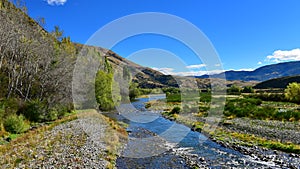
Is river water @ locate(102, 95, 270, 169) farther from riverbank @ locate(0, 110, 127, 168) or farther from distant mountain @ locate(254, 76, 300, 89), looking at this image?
distant mountain @ locate(254, 76, 300, 89)

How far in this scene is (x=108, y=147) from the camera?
17688mm

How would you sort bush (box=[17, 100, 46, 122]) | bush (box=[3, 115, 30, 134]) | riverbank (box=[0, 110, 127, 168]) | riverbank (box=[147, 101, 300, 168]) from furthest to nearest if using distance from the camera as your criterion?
bush (box=[17, 100, 46, 122])
bush (box=[3, 115, 30, 134])
riverbank (box=[147, 101, 300, 168])
riverbank (box=[0, 110, 127, 168])

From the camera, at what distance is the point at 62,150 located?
49.4ft

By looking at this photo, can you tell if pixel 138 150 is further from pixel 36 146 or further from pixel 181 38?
pixel 181 38

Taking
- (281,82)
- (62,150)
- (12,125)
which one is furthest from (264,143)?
(281,82)

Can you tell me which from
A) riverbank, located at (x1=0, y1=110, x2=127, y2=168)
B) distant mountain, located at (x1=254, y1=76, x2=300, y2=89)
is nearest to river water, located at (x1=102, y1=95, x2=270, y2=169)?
riverbank, located at (x1=0, y1=110, x2=127, y2=168)

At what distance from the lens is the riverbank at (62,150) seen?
1223 cm

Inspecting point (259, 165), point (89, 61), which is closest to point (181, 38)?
point (259, 165)

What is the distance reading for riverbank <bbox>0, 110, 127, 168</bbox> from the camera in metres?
12.2

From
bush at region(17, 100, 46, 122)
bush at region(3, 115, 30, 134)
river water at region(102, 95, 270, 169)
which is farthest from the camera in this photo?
bush at region(17, 100, 46, 122)

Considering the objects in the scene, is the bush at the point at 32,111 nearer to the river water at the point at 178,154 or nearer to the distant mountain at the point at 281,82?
the river water at the point at 178,154

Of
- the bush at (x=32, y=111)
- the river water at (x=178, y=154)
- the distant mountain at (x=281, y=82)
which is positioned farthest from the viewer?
the distant mountain at (x=281, y=82)

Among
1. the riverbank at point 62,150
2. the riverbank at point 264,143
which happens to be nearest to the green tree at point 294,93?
the riverbank at point 264,143

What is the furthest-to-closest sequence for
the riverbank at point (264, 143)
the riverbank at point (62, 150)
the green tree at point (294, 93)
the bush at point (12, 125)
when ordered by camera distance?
the green tree at point (294, 93) < the bush at point (12, 125) < the riverbank at point (264, 143) < the riverbank at point (62, 150)
